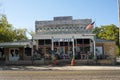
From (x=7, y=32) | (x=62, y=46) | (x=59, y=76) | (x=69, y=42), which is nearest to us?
(x=59, y=76)

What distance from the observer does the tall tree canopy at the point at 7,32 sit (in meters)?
61.2

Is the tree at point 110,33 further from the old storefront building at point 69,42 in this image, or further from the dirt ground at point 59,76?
the dirt ground at point 59,76

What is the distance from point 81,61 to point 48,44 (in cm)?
748

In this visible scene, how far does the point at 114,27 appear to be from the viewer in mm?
84188

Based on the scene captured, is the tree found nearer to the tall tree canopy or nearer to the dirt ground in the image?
the tall tree canopy

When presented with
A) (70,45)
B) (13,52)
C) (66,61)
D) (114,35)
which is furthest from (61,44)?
(114,35)

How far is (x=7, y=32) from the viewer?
67000 millimetres

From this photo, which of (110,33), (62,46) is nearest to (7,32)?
(62,46)

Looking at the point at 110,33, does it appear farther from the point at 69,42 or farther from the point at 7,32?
the point at 69,42

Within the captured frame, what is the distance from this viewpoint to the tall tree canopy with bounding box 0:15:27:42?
61.2 metres

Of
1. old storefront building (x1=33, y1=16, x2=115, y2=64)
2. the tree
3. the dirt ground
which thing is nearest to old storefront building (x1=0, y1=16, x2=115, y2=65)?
old storefront building (x1=33, y1=16, x2=115, y2=64)

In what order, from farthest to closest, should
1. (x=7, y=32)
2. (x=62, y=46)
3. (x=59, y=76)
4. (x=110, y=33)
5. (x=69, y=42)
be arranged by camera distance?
(x=110, y=33) < (x=7, y=32) < (x=62, y=46) < (x=69, y=42) < (x=59, y=76)

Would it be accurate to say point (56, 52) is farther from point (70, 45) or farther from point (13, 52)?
point (13, 52)

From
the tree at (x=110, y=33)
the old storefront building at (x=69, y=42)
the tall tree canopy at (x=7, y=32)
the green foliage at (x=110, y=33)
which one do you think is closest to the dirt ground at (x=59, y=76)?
the old storefront building at (x=69, y=42)
